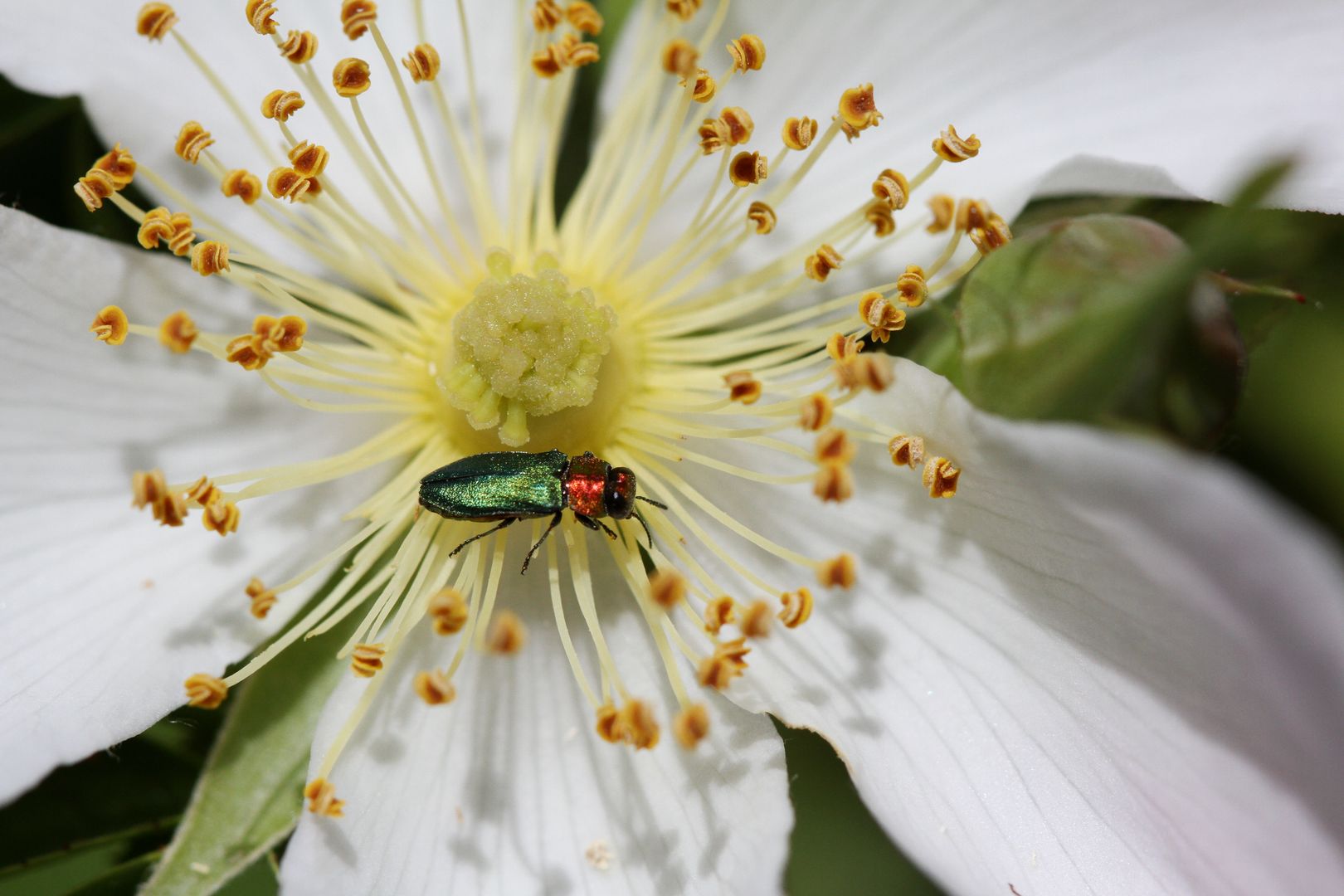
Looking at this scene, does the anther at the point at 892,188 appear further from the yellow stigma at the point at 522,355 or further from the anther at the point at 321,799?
the anther at the point at 321,799

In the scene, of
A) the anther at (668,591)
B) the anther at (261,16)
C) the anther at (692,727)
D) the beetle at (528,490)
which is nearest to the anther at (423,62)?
the anther at (261,16)

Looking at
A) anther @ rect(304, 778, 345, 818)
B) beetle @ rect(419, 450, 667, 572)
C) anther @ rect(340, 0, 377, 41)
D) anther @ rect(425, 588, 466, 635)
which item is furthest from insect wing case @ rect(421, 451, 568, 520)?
anther @ rect(340, 0, 377, 41)

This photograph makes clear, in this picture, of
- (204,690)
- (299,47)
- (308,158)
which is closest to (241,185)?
(308,158)

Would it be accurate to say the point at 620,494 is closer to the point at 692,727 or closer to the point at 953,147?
the point at 692,727

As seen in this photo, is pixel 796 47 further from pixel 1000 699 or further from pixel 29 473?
pixel 29 473

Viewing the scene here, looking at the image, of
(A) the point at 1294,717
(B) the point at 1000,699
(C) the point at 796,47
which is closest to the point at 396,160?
(C) the point at 796,47

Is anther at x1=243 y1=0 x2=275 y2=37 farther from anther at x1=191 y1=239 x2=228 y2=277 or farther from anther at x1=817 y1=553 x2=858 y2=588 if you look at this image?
anther at x1=817 y1=553 x2=858 y2=588
